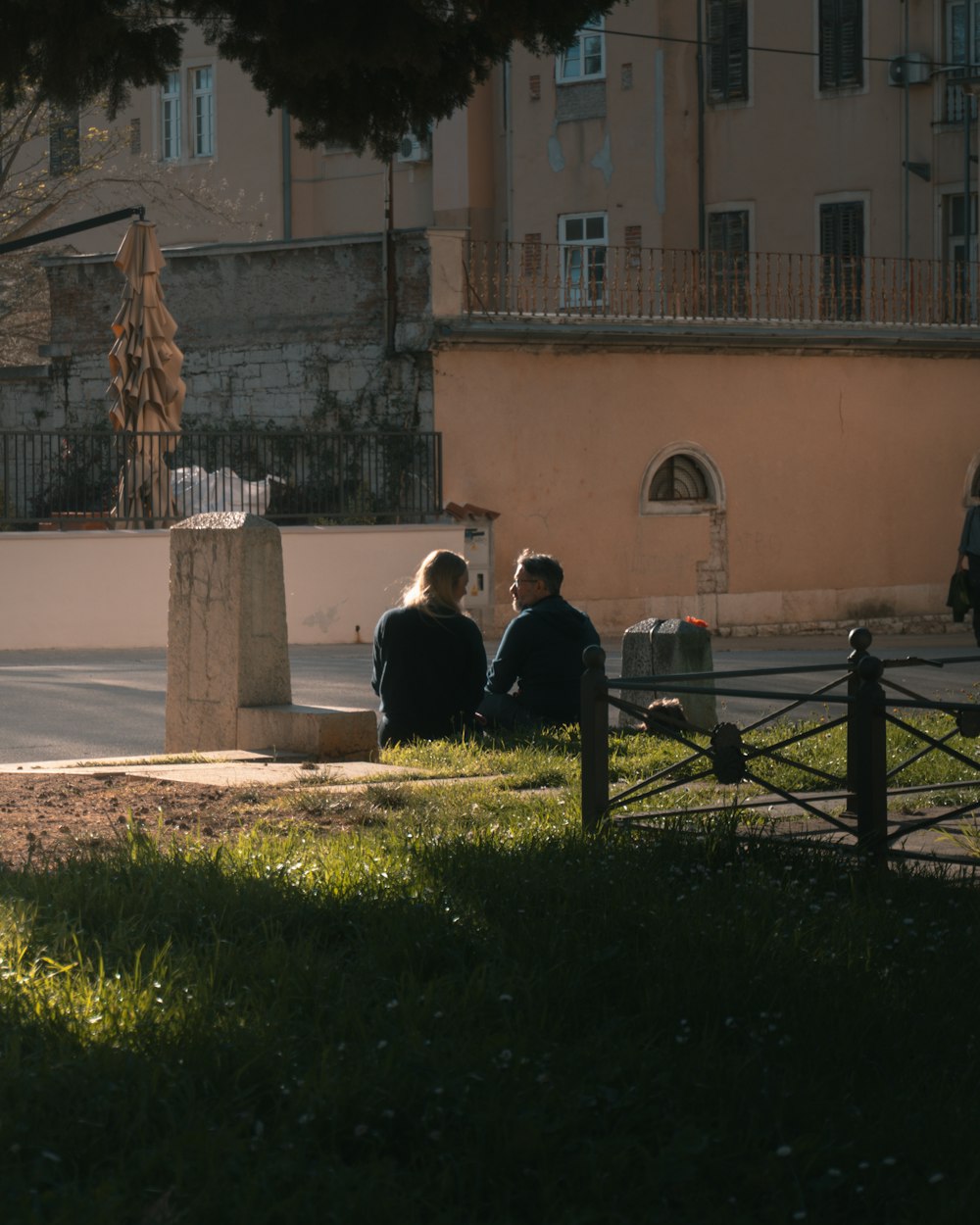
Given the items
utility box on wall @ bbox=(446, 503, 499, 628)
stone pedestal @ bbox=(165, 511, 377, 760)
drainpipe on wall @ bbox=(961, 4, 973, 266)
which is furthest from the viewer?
drainpipe on wall @ bbox=(961, 4, 973, 266)

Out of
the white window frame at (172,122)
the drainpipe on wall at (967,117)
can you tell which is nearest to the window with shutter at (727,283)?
the drainpipe on wall at (967,117)

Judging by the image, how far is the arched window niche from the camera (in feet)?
83.0

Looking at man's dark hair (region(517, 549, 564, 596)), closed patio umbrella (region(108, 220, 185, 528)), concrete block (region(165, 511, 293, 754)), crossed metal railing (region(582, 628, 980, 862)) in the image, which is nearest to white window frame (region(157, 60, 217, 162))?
closed patio umbrella (region(108, 220, 185, 528))

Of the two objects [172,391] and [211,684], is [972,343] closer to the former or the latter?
[172,391]

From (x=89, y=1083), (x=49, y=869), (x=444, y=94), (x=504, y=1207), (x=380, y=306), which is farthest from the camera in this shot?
(x=380, y=306)

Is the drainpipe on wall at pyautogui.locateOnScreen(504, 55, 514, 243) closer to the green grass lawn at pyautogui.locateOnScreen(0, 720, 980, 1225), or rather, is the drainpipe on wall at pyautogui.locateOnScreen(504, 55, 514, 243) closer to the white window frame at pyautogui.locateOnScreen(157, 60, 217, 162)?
the white window frame at pyautogui.locateOnScreen(157, 60, 217, 162)

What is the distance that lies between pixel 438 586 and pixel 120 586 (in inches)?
443

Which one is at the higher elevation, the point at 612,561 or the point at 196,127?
the point at 196,127

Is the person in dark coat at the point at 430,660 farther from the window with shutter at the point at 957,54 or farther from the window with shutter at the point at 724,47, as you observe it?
the window with shutter at the point at 724,47

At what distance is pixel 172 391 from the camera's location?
21062mm

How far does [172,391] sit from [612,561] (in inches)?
274

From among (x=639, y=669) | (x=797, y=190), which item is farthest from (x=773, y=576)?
(x=639, y=669)

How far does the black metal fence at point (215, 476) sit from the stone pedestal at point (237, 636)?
10.7m

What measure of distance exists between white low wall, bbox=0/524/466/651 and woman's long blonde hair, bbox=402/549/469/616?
9.46 meters
